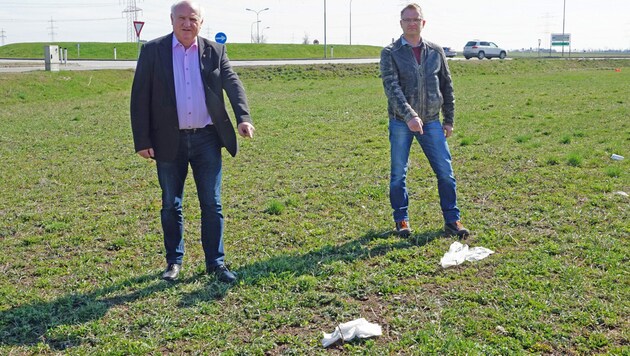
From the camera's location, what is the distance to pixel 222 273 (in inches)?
196

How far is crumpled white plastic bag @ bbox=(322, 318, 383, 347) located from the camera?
396cm

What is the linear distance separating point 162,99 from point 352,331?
2199 mm

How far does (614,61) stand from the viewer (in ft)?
160

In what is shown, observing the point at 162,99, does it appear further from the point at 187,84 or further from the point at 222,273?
the point at 222,273

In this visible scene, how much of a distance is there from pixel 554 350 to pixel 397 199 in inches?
102

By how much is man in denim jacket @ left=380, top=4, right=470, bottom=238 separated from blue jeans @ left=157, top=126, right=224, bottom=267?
1.82m

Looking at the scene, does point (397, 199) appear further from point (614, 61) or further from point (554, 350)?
point (614, 61)

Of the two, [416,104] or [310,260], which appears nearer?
[310,260]

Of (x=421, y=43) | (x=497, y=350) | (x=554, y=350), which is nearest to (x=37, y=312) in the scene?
(x=497, y=350)

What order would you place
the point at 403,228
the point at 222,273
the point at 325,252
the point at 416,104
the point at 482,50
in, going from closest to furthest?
the point at 222,273 → the point at 325,252 → the point at 416,104 → the point at 403,228 → the point at 482,50

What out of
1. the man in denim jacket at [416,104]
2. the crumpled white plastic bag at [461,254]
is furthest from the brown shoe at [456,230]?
the crumpled white plastic bag at [461,254]

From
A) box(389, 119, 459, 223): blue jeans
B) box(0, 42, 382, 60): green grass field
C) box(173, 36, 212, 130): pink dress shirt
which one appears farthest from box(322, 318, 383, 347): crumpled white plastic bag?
box(0, 42, 382, 60): green grass field

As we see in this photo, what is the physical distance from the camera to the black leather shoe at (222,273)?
493cm

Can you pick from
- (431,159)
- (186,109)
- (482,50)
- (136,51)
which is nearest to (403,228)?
(431,159)
